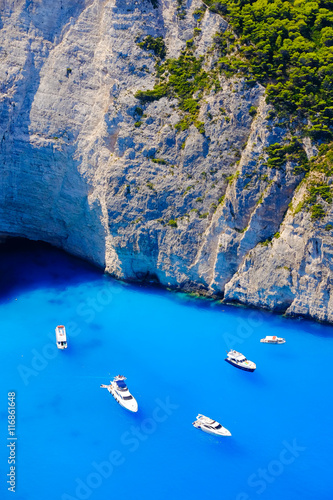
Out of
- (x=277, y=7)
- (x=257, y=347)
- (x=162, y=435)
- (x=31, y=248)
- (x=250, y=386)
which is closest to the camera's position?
(x=162, y=435)

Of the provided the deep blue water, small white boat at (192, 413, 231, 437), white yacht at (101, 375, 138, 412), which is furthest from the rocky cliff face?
small white boat at (192, 413, 231, 437)

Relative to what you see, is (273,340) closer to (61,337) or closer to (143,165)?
(61,337)

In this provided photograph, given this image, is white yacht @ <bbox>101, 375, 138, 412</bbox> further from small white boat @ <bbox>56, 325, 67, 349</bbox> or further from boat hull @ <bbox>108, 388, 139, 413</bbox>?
small white boat @ <bbox>56, 325, 67, 349</bbox>

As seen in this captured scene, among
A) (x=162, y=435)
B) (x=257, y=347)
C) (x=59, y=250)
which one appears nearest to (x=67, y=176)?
(x=59, y=250)

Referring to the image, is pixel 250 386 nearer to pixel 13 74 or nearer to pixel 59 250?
pixel 59 250

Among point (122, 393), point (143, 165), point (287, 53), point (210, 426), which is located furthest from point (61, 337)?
point (287, 53)

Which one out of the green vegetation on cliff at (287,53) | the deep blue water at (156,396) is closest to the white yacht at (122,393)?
the deep blue water at (156,396)
